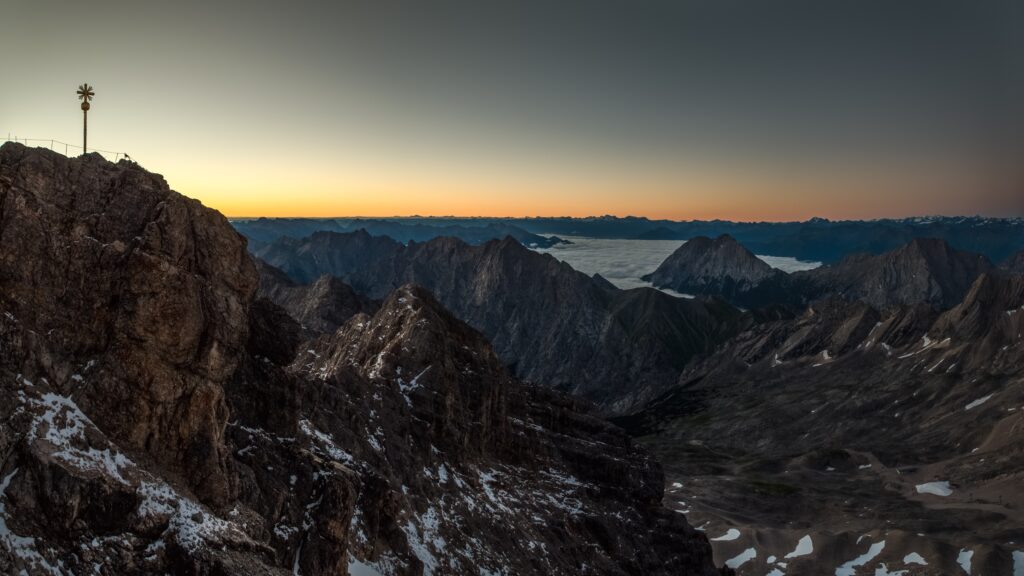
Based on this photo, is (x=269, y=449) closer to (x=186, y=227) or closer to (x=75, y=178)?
(x=186, y=227)

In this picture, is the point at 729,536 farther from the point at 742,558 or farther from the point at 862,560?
the point at 862,560

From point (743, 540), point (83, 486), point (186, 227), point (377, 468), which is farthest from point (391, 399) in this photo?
point (743, 540)

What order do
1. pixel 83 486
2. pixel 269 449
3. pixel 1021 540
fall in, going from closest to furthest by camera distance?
pixel 83 486 → pixel 269 449 → pixel 1021 540

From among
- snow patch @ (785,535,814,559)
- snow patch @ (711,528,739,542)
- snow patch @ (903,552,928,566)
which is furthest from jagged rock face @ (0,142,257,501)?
snow patch @ (903,552,928,566)

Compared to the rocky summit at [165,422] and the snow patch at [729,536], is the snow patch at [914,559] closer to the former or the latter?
the snow patch at [729,536]

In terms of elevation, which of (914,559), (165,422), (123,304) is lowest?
(914,559)

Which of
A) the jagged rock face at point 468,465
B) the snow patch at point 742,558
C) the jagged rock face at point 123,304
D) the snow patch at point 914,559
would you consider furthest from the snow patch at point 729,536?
the jagged rock face at point 123,304

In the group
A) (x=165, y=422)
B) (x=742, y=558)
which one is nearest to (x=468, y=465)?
(x=165, y=422)
